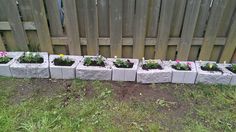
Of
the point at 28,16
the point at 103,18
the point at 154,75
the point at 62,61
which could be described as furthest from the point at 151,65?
the point at 28,16

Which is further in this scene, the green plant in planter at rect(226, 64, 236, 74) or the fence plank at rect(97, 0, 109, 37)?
the green plant in planter at rect(226, 64, 236, 74)

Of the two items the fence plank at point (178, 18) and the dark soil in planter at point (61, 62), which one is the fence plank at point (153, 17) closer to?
the fence plank at point (178, 18)

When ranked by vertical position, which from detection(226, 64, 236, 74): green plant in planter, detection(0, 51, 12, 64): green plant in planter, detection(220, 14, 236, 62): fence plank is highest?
detection(220, 14, 236, 62): fence plank

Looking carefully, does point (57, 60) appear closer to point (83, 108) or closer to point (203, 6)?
point (83, 108)

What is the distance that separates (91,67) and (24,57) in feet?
3.25

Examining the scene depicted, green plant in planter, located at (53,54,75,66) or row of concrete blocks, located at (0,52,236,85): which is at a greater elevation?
green plant in planter, located at (53,54,75,66)

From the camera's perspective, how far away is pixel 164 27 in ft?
9.12

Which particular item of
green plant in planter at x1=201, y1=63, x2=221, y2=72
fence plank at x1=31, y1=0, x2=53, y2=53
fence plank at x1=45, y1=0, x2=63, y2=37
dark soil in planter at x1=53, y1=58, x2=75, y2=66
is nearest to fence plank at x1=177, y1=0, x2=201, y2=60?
green plant in planter at x1=201, y1=63, x2=221, y2=72

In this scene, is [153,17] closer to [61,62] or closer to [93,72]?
[93,72]

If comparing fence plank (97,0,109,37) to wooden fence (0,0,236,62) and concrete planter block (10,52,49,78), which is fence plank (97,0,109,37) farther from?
concrete planter block (10,52,49,78)

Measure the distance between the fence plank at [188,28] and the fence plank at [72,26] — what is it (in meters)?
1.50

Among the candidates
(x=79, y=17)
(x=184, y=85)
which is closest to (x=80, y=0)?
(x=79, y=17)

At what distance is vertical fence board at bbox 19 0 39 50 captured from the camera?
2.74 meters

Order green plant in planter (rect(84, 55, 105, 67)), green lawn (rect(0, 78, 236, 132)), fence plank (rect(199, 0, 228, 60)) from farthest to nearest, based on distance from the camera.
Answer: green plant in planter (rect(84, 55, 105, 67)) < fence plank (rect(199, 0, 228, 60)) < green lawn (rect(0, 78, 236, 132))
